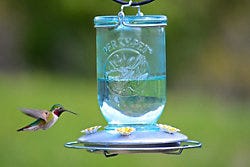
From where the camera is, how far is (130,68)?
4.38 metres

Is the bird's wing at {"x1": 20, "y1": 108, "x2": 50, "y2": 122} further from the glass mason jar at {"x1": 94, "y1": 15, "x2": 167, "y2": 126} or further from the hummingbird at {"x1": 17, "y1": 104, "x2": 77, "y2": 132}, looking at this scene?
the glass mason jar at {"x1": 94, "y1": 15, "x2": 167, "y2": 126}

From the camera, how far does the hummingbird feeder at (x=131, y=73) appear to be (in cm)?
430

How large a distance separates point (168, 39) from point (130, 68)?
857cm

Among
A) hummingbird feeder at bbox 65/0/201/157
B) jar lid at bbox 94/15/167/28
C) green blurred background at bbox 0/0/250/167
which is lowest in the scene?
green blurred background at bbox 0/0/250/167

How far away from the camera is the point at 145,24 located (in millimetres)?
4301

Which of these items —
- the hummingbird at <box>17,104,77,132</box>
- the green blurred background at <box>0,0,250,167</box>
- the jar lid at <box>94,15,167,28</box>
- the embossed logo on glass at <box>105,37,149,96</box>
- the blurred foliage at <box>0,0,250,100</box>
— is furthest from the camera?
the blurred foliage at <box>0,0,250,100</box>

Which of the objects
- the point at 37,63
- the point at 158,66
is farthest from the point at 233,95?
the point at 158,66

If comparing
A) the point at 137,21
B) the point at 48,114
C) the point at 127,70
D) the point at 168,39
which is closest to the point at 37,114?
the point at 48,114

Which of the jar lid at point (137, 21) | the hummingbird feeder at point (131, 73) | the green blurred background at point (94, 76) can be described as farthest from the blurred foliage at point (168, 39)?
the jar lid at point (137, 21)

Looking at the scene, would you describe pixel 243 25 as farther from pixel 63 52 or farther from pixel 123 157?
pixel 123 157

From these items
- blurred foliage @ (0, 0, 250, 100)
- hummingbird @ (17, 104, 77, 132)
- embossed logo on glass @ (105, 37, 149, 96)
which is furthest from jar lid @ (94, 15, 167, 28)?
blurred foliage @ (0, 0, 250, 100)

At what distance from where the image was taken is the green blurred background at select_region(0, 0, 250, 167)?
802 centimetres

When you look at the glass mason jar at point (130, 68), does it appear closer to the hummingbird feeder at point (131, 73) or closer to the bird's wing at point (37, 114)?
the hummingbird feeder at point (131, 73)

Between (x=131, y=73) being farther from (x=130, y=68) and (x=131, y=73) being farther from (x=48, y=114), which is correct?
(x=48, y=114)
